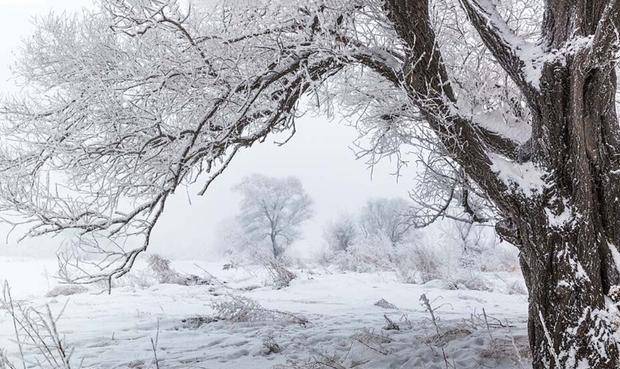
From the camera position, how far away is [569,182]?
293 cm

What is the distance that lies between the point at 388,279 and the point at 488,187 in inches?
383

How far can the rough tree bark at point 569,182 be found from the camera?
2705 mm

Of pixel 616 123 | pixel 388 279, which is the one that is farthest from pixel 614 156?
pixel 388 279

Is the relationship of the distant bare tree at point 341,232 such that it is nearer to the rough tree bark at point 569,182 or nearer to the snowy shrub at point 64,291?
the snowy shrub at point 64,291

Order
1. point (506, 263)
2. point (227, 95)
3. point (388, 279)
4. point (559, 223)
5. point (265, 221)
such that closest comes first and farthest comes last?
point (559, 223) → point (227, 95) → point (388, 279) → point (506, 263) → point (265, 221)

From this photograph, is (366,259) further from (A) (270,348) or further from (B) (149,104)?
(B) (149,104)

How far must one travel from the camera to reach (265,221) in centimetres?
3059

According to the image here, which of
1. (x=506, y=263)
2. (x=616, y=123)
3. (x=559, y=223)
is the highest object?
(x=616, y=123)

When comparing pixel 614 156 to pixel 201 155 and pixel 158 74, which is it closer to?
pixel 201 155

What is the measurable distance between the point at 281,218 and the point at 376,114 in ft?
85.1

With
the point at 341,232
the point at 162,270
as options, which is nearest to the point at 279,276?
the point at 162,270

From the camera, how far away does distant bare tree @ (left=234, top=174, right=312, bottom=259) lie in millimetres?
30281

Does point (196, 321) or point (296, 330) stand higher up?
point (196, 321)

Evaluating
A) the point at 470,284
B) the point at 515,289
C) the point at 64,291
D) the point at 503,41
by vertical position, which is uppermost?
the point at 503,41
